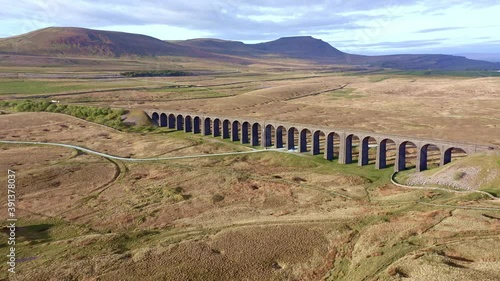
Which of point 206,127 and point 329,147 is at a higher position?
point 206,127

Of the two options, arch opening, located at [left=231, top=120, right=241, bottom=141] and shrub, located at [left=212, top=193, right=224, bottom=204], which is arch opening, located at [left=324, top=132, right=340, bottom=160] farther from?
shrub, located at [left=212, top=193, right=224, bottom=204]

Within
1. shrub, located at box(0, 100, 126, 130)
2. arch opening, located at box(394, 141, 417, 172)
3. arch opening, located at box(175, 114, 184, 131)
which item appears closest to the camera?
arch opening, located at box(394, 141, 417, 172)

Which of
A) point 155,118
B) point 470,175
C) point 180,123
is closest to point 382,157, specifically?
point 470,175

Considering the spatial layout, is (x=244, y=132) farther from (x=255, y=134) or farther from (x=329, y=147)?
(x=329, y=147)

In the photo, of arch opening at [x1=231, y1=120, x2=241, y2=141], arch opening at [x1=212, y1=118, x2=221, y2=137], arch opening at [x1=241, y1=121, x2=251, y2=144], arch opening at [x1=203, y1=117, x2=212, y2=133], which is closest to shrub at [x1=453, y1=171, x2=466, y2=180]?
arch opening at [x1=241, y1=121, x2=251, y2=144]

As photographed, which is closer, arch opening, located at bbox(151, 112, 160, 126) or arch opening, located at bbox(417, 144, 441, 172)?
arch opening, located at bbox(417, 144, 441, 172)

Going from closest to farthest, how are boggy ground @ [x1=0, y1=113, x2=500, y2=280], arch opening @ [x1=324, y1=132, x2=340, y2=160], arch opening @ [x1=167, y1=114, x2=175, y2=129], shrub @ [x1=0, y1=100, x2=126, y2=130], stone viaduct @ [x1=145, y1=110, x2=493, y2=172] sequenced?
boggy ground @ [x1=0, y1=113, x2=500, y2=280] < stone viaduct @ [x1=145, y1=110, x2=493, y2=172] < arch opening @ [x1=324, y1=132, x2=340, y2=160] < arch opening @ [x1=167, y1=114, x2=175, y2=129] < shrub @ [x1=0, y1=100, x2=126, y2=130]

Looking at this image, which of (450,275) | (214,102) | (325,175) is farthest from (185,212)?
(214,102)
